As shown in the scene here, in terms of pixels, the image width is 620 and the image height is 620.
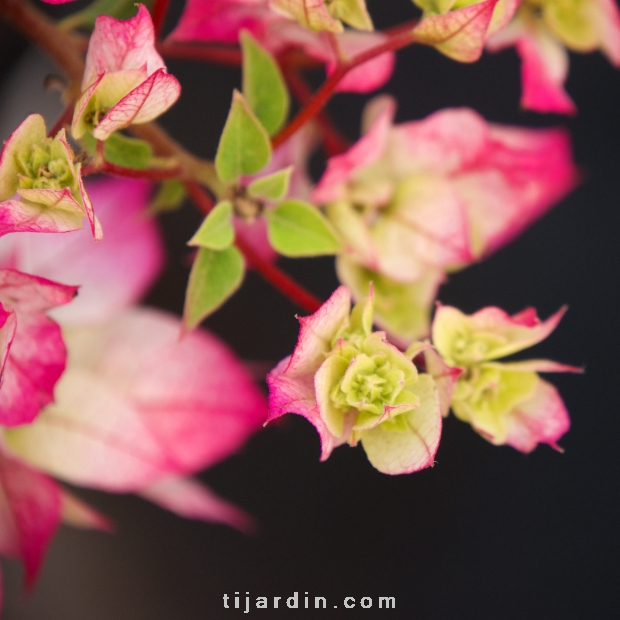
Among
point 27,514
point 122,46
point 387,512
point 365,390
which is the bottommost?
point 387,512

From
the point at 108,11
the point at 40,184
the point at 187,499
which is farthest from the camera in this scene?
the point at 187,499

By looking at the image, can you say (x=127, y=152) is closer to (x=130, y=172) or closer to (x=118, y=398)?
(x=130, y=172)

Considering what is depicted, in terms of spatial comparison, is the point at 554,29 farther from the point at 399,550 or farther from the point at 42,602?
the point at 42,602

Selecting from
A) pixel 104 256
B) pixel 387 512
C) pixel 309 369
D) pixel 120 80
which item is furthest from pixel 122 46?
pixel 387 512

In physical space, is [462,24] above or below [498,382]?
above

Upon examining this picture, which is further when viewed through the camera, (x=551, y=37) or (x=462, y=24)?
(x=551, y=37)

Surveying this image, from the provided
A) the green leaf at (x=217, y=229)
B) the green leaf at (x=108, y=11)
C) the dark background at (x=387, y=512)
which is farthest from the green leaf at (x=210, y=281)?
the dark background at (x=387, y=512)
